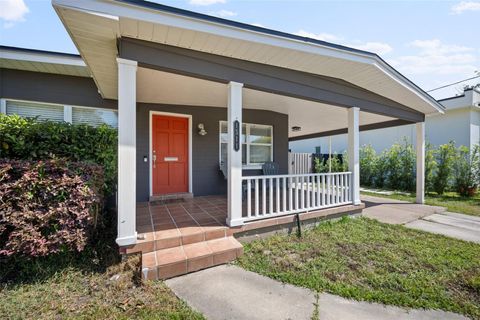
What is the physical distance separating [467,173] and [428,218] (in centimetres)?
488

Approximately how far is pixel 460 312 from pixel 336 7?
4.90 metres

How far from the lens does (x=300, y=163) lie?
12.1 metres

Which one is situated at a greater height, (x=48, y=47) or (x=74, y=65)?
(x=48, y=47)

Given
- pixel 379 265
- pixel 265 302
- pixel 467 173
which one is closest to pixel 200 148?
pixel 265 302

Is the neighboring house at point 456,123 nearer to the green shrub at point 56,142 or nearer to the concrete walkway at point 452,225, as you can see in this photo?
the concrete walkway at point 452,225

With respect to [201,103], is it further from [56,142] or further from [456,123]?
[456,123]

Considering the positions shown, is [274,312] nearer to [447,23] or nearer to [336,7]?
[336,7]

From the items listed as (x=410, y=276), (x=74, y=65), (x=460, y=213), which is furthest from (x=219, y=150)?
(x=460, y=213)

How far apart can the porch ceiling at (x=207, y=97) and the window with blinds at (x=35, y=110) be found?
1.65 metres

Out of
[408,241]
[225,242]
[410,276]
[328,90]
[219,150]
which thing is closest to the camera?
[410,276]

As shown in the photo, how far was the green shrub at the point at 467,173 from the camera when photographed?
783cm

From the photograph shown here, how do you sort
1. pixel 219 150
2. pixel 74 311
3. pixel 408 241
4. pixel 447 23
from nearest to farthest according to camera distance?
pixel 74 311 → pixel 408 241 → pixel 447 23 → pixel 219 150

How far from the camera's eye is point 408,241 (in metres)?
3.55

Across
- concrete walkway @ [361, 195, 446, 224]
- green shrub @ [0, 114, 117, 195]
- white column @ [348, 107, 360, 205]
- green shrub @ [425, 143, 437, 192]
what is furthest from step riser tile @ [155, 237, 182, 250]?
green shrub @ [425, 143, 437, 192]
